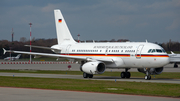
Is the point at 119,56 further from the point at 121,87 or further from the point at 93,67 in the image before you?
the point at 121,87

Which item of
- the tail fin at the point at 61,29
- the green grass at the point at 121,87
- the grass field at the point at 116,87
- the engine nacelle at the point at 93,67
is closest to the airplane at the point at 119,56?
the engine nacelle at the point at 93,67

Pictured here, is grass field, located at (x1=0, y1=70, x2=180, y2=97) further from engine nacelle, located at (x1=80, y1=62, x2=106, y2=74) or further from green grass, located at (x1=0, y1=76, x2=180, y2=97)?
engine nacelle, located at (x1=80, y1=62, x2=106, y2=74)

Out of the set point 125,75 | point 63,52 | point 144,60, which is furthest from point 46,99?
point 63,52

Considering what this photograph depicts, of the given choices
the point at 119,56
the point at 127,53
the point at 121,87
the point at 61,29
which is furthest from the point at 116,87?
the point at 61,29

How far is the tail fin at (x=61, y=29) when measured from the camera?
140 ft

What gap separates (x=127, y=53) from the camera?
3416 centimetres

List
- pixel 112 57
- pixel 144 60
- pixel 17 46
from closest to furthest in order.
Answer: pixel 144 60 < pixel 112 57 < pixel 17 46

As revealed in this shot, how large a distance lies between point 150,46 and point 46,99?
63.2ft

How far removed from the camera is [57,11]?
43.3 metres

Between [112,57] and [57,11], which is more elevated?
[57,11]

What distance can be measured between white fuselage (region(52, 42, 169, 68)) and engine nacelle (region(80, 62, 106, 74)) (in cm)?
107

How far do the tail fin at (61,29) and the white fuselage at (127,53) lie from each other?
12.4 feet

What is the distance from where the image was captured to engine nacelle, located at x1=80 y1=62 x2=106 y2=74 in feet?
111

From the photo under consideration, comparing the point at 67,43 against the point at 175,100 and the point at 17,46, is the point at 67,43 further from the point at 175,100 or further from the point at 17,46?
the point at 17,46
